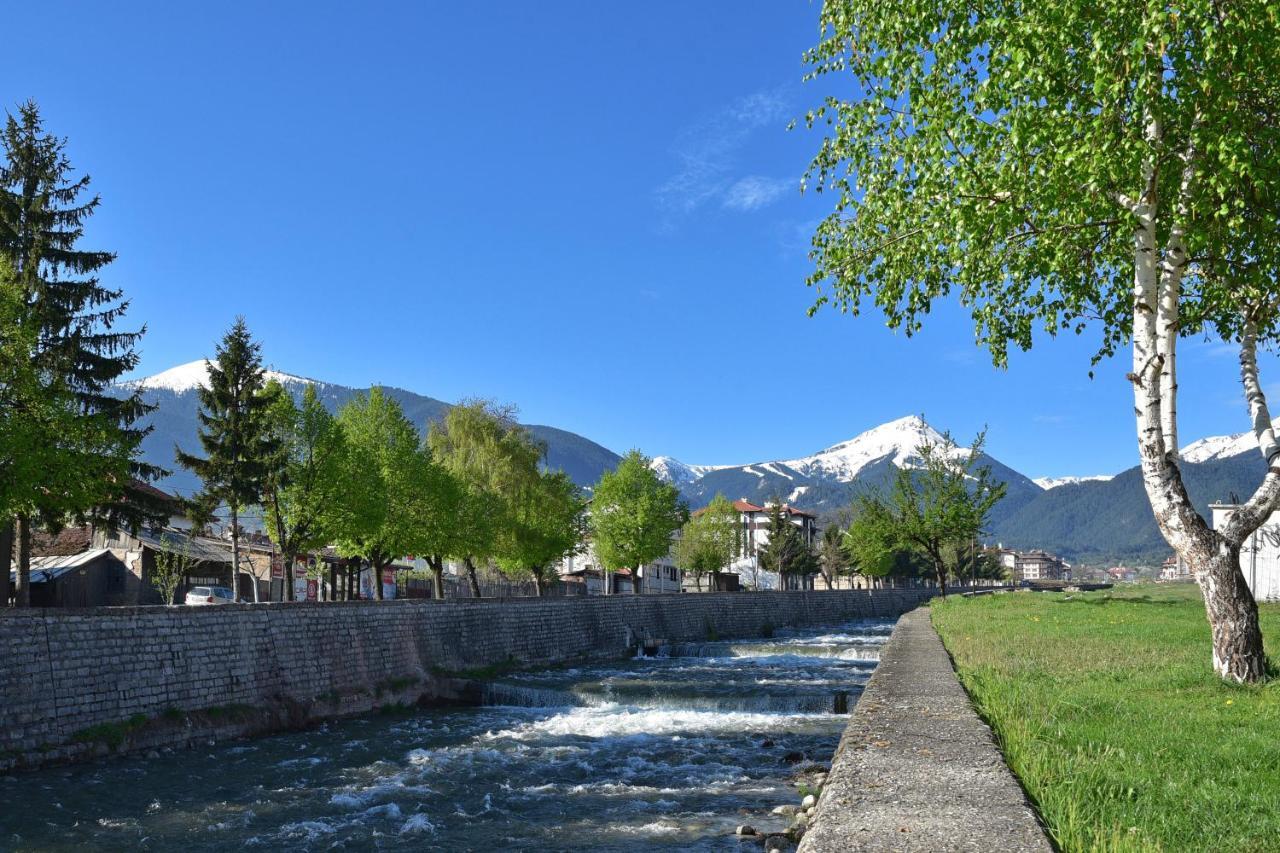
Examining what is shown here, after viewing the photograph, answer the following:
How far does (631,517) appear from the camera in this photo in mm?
69562

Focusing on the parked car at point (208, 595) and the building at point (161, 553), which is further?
the building at point (161, 553)

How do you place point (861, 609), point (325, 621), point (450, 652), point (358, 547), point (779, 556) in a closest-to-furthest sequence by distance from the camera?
point (325, 621) < point (450, 652) < point (358, 547) < point (861, 609) < point (779, 556)

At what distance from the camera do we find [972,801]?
5961 millimetres

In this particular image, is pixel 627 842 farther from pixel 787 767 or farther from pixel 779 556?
pixel 779 556

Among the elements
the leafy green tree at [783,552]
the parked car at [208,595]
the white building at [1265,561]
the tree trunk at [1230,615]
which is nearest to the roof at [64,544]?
the parked car at [208,595]

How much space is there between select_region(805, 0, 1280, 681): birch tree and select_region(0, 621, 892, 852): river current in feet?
26.4

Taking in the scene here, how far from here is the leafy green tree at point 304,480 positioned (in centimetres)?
4125

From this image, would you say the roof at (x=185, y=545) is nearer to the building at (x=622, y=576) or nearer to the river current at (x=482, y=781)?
the river current at (x=482, y=781)

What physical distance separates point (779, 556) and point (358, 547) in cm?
7166

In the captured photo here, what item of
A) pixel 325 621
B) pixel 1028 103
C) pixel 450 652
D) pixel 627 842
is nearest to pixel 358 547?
pixel 450 652

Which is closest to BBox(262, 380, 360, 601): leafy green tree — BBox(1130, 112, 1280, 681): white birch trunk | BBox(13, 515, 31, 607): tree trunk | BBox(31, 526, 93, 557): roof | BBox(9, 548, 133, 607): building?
BBox(9, 548, 133, 607): building

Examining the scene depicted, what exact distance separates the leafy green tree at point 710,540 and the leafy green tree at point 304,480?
178 feet

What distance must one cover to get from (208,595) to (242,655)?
82.8ft

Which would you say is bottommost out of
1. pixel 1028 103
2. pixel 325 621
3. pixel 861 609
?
pixel 861 609
